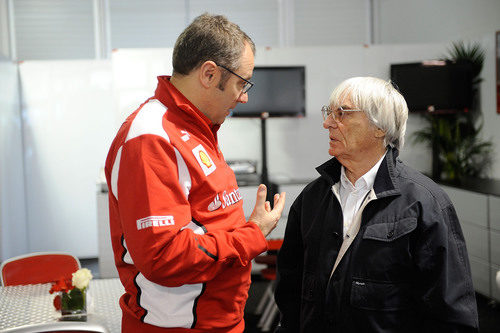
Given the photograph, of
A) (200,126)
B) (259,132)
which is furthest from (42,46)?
(200,126)

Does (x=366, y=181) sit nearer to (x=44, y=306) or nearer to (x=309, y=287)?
(x=309, y=287)

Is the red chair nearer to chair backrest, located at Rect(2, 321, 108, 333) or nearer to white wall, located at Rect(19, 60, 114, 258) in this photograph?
chair backrest, located at Rect(2, 321, 108, 333)

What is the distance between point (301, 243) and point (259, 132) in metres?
4.04

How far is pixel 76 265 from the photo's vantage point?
3129 millimetres

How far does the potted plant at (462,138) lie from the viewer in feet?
17.9

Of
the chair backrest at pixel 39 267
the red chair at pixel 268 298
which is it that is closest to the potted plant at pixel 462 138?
the red chair at pixel 268 298

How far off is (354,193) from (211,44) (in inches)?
28.5

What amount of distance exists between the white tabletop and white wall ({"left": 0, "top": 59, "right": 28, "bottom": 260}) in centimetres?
358

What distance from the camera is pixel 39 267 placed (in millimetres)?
3098

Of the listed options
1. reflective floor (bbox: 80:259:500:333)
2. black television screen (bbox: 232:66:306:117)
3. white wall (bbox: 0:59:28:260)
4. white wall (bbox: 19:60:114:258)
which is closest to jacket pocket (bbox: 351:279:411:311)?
reflective floor (bbox: 80:259:500:333)

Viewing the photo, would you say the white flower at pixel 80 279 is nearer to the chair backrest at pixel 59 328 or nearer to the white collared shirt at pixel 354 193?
the chair backrest at pixel 59 328

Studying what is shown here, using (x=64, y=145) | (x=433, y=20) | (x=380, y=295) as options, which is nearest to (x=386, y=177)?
(x=380, y=295)

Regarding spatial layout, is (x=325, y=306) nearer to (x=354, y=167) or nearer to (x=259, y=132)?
(x=354, y=167)

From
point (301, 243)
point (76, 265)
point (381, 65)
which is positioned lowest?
point (76, 265)
